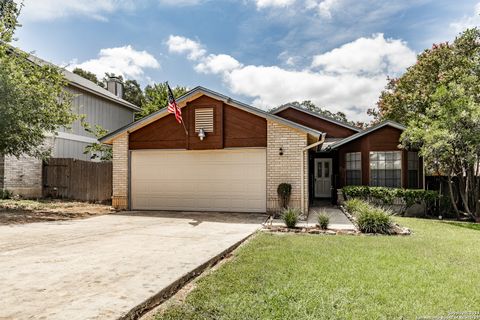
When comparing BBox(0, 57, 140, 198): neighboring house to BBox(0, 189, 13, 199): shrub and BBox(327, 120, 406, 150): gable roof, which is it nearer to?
BBox(0, 189, 13, 199): shrub

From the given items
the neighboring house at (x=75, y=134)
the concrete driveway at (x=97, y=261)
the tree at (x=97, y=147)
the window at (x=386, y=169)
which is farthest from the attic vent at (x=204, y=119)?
the tree at (x=97, y=147)

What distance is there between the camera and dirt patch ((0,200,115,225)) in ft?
33.8

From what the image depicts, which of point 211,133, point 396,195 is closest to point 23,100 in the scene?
point 211,133

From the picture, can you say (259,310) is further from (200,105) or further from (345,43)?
(345,43)

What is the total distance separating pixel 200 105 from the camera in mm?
12383

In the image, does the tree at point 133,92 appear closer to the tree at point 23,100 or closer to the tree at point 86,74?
the tree at point 86,74

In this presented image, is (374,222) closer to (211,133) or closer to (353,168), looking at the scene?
(211,133)

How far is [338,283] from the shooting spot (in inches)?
168

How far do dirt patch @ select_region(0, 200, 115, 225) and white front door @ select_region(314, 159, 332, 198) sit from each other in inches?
436

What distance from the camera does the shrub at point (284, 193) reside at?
1130 cm

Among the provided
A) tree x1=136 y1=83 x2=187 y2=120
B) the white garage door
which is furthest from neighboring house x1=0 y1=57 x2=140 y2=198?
the white garage door

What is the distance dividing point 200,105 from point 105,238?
6606 millimetres

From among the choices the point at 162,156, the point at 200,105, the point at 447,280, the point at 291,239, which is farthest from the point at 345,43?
the point at 447,280

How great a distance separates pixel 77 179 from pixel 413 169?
15.8 meters
